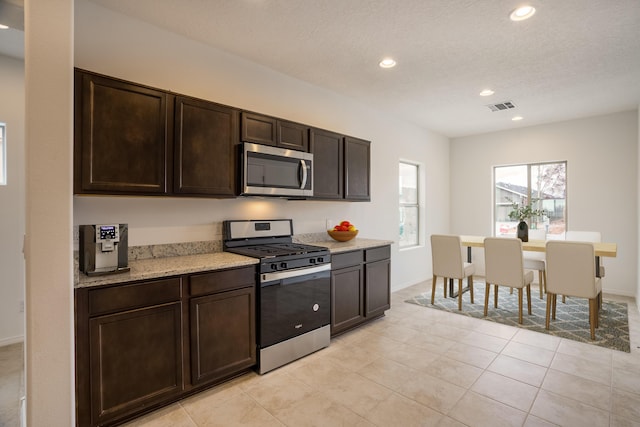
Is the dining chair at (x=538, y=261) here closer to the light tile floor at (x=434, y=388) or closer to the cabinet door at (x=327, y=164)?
the light tile floor at (x=434, y=388)

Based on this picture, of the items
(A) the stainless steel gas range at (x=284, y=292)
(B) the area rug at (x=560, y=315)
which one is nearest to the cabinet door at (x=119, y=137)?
(A) the stainless steel gas range at (x=284, y=292)

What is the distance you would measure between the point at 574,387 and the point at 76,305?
3.33m

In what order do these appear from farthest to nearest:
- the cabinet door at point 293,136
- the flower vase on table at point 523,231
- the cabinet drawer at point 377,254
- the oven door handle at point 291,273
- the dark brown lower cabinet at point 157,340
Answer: the flower vase on table at point 523,231 < the cabinet drawer at point 377,254 < the cabinet door at point 293,136 < the oven door handle at point 291,273 < the dark brown lower cabinet at point 157,340

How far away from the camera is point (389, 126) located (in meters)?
5.00

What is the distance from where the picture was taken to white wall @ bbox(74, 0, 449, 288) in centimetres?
233

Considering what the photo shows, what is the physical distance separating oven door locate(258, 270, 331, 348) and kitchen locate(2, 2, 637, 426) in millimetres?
790

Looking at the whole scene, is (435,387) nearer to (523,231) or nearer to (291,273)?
(291,273)

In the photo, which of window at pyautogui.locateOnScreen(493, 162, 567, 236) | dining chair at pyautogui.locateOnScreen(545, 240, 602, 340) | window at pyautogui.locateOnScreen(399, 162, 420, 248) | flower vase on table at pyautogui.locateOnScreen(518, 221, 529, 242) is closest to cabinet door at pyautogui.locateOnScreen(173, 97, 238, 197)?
dining chair at pyautogui.locateOnScreen(545, 240, 602, 340)

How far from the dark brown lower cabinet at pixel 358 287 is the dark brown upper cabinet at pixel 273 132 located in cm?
119

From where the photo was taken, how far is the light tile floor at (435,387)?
202cm

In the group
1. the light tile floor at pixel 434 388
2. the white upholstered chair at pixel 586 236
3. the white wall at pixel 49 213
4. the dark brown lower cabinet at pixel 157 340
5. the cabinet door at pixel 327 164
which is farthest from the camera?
the white upholstered chair at pixel 586 236

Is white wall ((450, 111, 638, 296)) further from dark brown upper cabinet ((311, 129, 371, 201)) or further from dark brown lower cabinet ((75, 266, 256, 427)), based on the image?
dark brown lower cabinet ((75, 266, 256, 427))

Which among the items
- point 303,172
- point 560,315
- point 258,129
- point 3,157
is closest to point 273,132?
point 258,129

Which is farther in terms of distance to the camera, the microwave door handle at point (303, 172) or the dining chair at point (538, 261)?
the dining chair at point (538, 261)
